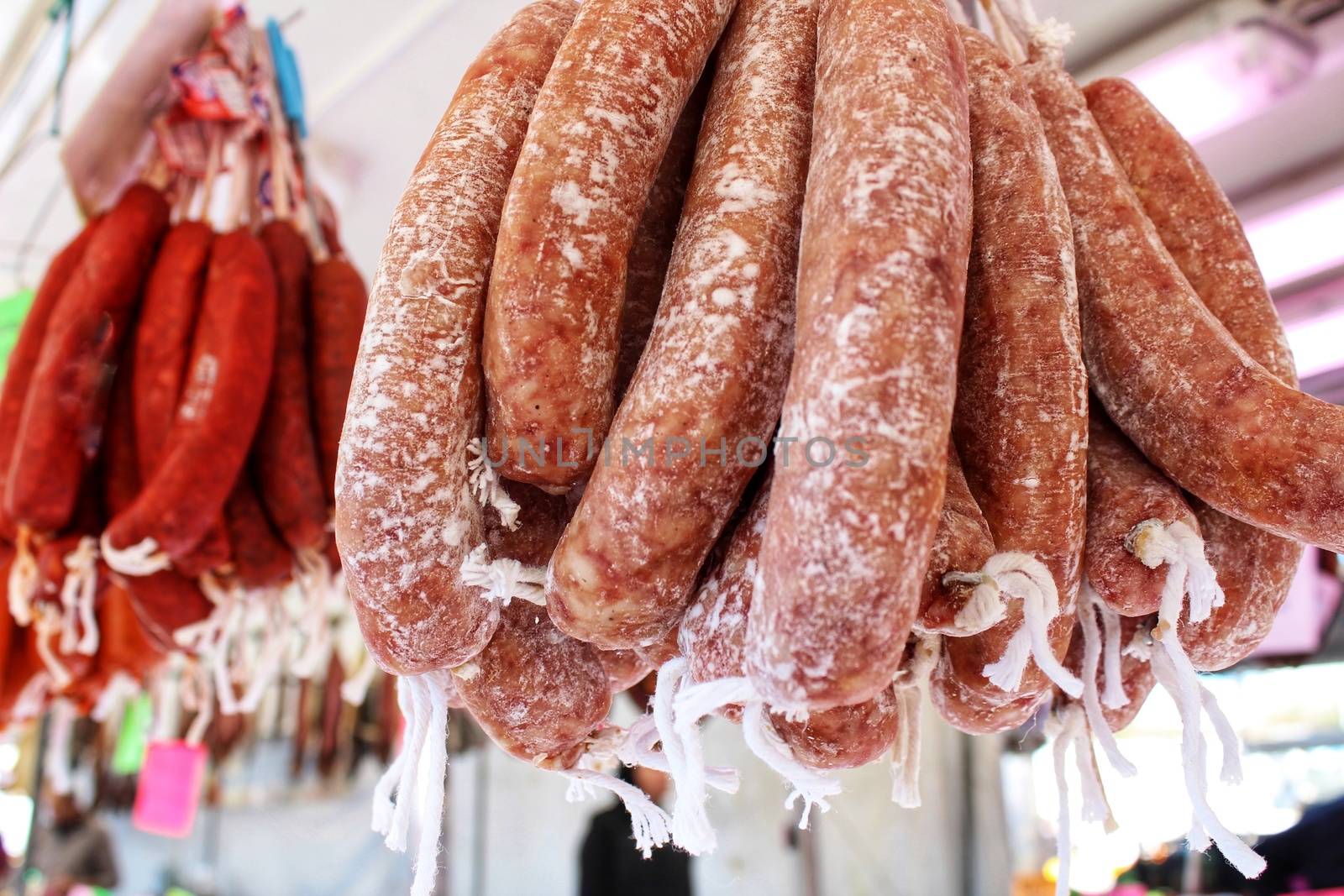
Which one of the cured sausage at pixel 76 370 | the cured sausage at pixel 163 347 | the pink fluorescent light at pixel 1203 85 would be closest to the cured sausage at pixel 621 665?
the cured sausage at pixel 163 347

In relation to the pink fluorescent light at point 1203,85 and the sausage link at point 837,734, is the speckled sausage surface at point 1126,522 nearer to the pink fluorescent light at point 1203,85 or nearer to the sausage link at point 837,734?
the sausage link at point 837,734

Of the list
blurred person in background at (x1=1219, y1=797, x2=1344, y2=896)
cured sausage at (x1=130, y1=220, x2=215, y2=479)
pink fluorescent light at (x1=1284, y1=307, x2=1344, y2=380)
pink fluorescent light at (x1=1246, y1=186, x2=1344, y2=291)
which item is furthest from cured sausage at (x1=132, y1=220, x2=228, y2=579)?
blurred person in background at (x1=1219, y1=797, x2=1344, y2=896)

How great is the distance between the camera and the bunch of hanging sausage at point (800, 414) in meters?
0.49

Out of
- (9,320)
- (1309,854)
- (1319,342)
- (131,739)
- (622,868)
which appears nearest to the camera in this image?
(9,320)

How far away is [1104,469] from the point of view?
66 cm

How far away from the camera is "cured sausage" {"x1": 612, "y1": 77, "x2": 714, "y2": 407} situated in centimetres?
69

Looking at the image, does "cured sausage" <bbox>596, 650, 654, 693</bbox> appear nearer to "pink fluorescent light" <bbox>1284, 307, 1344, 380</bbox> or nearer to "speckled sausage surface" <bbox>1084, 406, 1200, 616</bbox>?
"speckled sausage surface" <bbox>1084, 406, 1200, 616</bbox>

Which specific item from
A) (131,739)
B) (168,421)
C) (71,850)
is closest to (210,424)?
(168,421)

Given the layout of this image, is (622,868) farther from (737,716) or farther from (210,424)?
(737,716)

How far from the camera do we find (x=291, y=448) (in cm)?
140

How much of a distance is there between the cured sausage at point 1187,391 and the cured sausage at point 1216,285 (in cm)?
7

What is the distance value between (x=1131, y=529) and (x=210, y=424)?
116 cm

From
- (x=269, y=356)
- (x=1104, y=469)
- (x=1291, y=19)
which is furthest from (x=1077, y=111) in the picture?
(x=1291, y=19)

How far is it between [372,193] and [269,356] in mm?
1309
